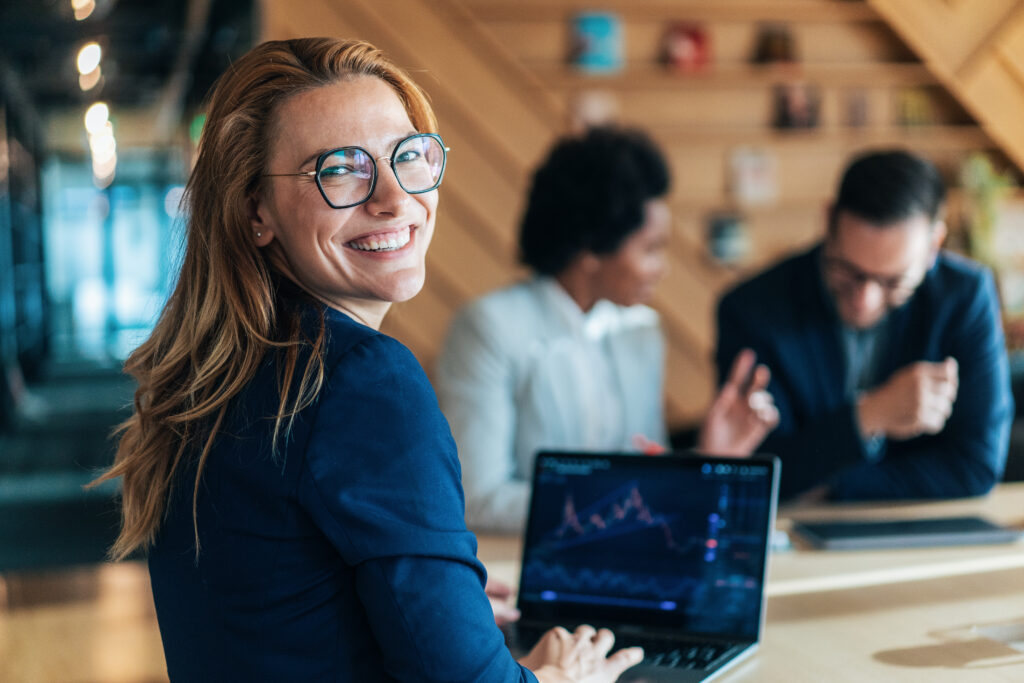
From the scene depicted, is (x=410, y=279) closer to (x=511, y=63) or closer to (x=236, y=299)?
(x=236, y=299)

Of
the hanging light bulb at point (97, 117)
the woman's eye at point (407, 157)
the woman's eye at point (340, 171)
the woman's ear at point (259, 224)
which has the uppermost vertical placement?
the hanging light bulb at point (97, 117)

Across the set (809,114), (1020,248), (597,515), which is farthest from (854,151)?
(597,515)

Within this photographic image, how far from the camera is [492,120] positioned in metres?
4.78

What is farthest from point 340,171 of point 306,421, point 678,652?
point 678,652

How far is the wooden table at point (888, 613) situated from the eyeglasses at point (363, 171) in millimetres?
719

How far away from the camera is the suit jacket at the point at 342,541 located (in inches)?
34.1

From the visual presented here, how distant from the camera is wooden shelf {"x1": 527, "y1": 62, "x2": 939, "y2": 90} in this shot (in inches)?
195

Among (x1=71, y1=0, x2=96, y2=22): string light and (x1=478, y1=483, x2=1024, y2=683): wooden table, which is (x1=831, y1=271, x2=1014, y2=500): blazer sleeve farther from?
(x1=71, y1=0, x2=96, y2=22): string light

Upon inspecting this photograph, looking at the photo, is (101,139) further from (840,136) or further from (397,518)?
(397,518)

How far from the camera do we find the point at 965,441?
2137mm

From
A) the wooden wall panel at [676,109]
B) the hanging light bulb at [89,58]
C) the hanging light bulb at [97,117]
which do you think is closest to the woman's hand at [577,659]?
the wooden wall panel at [676,109]

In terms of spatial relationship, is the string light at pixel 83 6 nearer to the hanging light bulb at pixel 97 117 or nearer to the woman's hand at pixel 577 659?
the woman's hand at pixel 577 659

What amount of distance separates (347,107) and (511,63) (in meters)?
3.97

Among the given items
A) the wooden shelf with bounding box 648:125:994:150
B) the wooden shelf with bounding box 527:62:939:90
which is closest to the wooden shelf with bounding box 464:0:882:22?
the wooden shelf with bounding box 527:62:939:90
